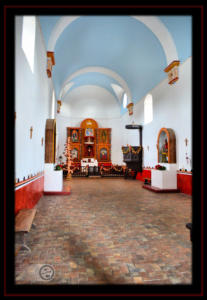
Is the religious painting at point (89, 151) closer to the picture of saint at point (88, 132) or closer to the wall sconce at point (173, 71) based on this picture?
the picture of saint at point (88, 132)

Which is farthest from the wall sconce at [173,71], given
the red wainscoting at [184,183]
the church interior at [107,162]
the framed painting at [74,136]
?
the framed painting at [74,136]

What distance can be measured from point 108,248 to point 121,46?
1136 cm

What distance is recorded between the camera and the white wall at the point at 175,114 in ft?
24.8

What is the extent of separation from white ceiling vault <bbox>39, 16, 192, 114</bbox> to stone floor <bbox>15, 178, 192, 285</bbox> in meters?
6.69

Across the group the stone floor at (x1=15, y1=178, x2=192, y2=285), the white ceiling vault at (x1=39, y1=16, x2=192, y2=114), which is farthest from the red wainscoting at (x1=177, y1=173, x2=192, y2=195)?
the white ceiling vault at (x1=39, y1=16, x2=192, y2=114)

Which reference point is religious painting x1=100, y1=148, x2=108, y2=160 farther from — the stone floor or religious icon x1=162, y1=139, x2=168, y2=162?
the stone floor

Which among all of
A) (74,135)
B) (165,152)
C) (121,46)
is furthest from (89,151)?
(165,152)

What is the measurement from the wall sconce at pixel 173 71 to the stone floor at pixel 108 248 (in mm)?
6250

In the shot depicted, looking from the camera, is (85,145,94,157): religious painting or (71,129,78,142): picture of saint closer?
(71,129,78,142): picture of saint

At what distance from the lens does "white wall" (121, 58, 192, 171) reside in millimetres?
7548

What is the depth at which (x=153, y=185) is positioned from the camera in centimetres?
891
